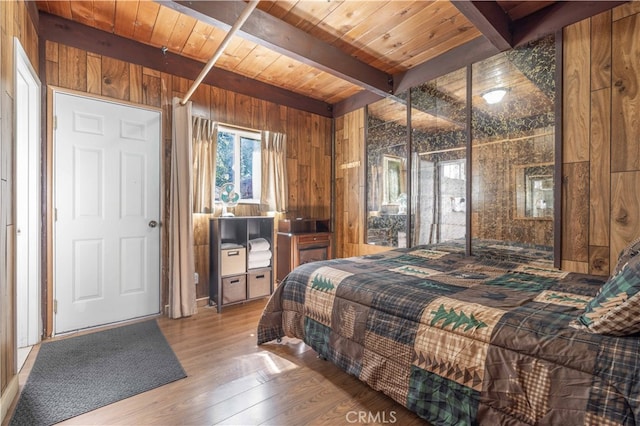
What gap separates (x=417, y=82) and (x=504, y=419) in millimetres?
3249

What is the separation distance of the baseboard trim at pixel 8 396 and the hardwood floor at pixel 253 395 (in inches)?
1.4

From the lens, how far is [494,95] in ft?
9.04

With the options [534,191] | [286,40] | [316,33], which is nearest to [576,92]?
[534,191]

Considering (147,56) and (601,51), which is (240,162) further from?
(601,51)

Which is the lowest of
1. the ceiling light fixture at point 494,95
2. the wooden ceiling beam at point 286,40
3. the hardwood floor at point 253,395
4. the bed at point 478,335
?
the hardwood floor at point 253,395

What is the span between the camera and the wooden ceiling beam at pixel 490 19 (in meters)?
2.10

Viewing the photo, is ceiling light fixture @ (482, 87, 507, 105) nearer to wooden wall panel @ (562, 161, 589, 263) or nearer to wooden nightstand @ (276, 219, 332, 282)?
wooden wall panel @ (562, 161, 589, 263)

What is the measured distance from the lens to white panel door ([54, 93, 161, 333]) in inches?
103

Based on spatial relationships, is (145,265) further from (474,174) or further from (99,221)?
(474,174)

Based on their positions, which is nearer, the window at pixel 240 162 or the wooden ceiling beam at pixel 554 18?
the wooden ceiling beam at pixel 554 18

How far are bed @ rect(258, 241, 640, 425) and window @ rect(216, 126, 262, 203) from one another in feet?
6.11

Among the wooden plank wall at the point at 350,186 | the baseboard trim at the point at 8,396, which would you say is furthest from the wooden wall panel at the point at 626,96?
the baseboard trim at the point at 8,396

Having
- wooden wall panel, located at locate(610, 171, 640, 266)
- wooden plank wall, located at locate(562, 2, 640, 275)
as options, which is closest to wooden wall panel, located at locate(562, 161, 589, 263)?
wooden plank wall, located at locate(562, 2, 640, 275)

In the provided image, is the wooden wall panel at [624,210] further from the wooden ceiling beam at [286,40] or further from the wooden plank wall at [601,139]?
the wooden ceiling beam at [286,40]
